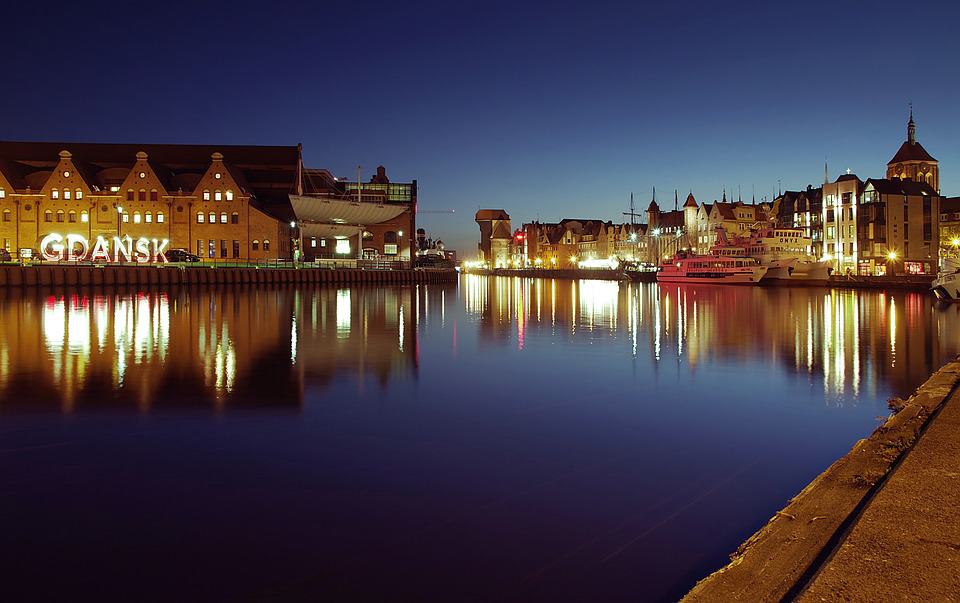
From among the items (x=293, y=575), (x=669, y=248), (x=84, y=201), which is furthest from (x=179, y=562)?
(x=669, y=248)

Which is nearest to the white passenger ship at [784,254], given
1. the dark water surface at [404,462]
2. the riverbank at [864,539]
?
the dark water surface at [404,462]

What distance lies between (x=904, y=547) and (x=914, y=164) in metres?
115

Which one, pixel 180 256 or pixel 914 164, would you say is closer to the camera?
pixel 180 256

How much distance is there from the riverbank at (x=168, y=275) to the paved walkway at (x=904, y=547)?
59043mm

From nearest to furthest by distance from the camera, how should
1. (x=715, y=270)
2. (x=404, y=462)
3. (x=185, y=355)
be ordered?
1. (x=404, y=462)
2. (x=185, y=355)
3. (x=715, y=270)

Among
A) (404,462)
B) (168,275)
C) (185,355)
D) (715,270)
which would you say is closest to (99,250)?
(168,275)

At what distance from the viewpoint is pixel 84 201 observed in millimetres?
71375

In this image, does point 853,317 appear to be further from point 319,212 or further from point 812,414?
point 319,212

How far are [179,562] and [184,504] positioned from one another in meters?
1.23

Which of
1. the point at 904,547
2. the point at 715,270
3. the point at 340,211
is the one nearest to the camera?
the point at 904,547

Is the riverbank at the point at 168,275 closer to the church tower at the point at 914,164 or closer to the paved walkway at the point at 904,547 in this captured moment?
the paved walkway at the point at 904,547

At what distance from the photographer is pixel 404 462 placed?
7.41m

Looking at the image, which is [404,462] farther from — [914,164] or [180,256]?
[914,164]

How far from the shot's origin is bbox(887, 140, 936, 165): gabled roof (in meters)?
98.9
